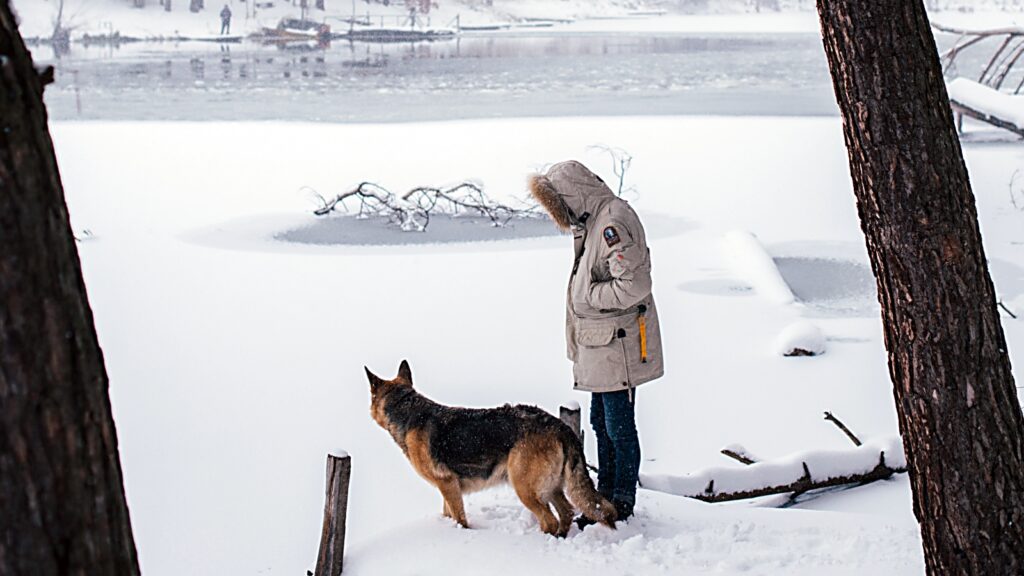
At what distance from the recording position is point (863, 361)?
804 cm

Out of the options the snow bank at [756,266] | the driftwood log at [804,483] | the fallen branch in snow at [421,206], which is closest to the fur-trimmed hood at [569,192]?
the driftwood log at [804,483]

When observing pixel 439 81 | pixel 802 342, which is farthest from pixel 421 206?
pixel 439 81

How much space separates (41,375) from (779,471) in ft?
13.8

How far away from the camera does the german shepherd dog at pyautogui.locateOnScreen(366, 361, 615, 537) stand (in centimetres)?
438

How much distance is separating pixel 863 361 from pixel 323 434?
362 cm

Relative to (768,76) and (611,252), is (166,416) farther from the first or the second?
(768,76)

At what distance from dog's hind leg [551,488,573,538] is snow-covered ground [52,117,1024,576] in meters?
0.05

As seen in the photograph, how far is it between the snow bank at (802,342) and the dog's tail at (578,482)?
4040 millimetres

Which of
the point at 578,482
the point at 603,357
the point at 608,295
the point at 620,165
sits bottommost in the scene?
the point at 578,482

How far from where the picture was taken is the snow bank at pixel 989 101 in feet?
49.7

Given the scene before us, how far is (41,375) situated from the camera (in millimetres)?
1741

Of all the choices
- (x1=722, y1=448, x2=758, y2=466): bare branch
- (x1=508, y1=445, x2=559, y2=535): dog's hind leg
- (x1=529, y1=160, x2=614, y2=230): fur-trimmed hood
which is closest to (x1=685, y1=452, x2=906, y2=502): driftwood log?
(x1=722, y1=448, x2=758, y2=466): bare branch

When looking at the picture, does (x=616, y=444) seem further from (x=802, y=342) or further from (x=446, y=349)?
(x=446, y=349)

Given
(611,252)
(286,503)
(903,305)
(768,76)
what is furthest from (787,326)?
(768,76)
